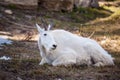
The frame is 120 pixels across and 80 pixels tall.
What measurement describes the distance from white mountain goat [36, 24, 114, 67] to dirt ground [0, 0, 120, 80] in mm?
209

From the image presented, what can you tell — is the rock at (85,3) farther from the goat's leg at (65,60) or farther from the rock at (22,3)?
the goat's leg at (65,60)

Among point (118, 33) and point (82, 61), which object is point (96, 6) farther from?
point (82, 61)

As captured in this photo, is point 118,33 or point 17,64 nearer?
point 17,64

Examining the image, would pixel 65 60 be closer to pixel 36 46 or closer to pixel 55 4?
pixel 36 46

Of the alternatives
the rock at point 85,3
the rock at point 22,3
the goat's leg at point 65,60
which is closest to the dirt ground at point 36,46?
the goat's leg at point 65,60

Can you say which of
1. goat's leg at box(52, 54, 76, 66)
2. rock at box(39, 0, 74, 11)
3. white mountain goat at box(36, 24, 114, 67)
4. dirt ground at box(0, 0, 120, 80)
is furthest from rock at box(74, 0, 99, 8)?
goat's leg at box(52, 54, 76, 66)

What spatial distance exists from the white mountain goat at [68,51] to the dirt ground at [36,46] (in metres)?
0.21

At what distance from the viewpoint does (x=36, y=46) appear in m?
14.6

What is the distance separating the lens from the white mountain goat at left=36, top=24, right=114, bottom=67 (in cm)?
968

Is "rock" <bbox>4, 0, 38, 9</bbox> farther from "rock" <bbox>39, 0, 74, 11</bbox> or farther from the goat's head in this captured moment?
the goat's head

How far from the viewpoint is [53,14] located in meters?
24.5

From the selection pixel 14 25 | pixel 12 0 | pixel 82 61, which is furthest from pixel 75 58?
pixel 12 0

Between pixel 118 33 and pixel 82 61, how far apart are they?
834 cm

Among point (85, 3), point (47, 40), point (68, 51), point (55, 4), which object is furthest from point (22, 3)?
point (47, 40)
